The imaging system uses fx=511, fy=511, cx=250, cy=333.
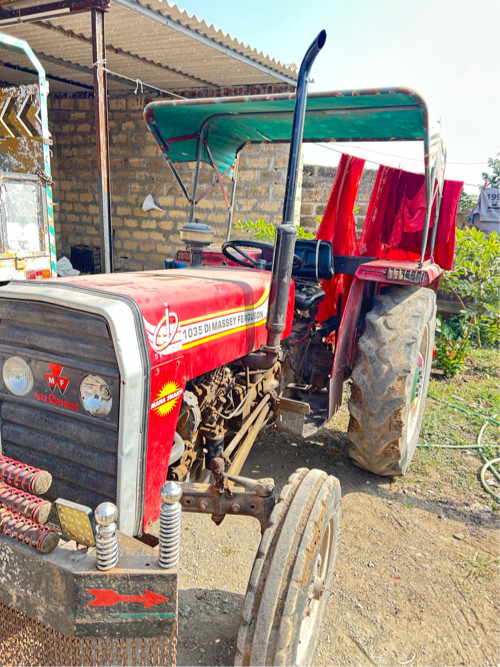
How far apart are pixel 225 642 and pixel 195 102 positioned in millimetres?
2912

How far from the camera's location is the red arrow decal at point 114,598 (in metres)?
1.29

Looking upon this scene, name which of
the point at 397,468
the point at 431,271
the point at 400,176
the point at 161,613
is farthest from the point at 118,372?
the point at 400,176

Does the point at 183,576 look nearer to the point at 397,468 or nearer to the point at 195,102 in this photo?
the point at 397,468

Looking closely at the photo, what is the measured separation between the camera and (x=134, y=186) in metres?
8.30

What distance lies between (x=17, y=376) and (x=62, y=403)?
0.23 metres

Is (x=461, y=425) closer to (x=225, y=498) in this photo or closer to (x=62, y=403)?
(x=225, y=498)

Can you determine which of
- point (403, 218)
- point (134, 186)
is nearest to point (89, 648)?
point (403, 218)

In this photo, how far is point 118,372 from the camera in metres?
1.64

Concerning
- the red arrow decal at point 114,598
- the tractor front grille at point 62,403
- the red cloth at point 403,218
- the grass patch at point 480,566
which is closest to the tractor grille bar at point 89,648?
the red arrow decal at point 114,598

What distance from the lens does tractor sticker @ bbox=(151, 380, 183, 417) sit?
5.66 ft

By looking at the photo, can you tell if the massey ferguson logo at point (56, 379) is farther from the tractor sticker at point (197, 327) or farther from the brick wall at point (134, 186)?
the brick wall at point (134, 186)

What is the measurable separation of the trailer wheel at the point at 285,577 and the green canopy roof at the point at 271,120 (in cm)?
198

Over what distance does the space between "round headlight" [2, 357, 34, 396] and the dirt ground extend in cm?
117

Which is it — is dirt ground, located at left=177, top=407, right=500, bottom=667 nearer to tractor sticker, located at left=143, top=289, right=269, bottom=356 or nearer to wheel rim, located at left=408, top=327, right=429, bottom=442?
wheel rim, located at left=408, top=327, right=429, bottom=442
